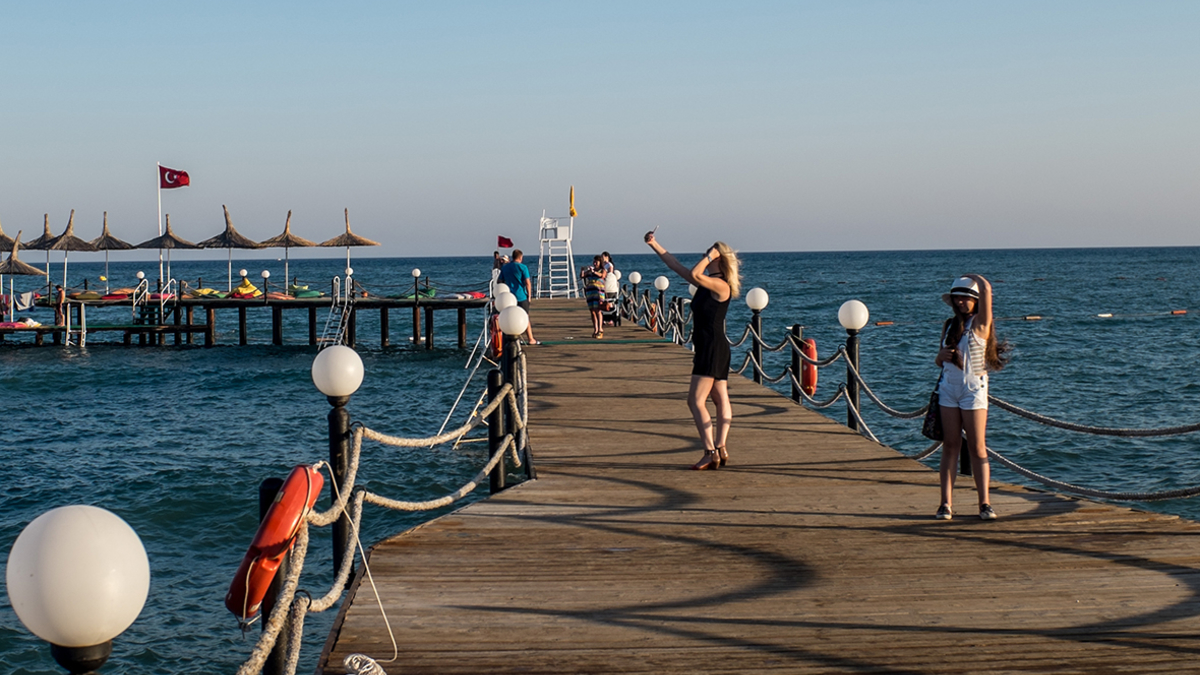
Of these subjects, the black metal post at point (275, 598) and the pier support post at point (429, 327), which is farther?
the pier support post at point (429, 327)

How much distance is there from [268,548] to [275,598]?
0.29m

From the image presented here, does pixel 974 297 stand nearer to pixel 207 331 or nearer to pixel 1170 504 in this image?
pixel 1170 504

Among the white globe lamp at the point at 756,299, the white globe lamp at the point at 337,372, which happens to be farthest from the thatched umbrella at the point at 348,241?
the white globe lamp at the point at 337,372

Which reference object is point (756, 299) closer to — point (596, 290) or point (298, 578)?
point (596, 290)

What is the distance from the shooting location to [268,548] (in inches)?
132

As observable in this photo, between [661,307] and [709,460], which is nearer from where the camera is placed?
[709,460]

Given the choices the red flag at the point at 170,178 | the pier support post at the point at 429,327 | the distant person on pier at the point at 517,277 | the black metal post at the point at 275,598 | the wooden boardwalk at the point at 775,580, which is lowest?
the pier support post at the point at 429,327

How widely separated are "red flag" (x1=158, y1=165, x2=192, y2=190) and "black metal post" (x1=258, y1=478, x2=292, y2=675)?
122 ft

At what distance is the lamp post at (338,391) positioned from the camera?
4832mm

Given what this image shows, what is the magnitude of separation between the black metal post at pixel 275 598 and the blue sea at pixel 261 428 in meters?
4.02

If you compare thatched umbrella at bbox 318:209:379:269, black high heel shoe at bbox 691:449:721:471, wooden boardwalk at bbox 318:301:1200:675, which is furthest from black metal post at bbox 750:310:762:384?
thatched umbrella at bbox 318:209:379:269

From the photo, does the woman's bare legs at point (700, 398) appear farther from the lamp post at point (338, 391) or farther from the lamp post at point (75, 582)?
the lamp post at point (75, 582)

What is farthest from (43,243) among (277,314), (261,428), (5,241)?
(261,428)

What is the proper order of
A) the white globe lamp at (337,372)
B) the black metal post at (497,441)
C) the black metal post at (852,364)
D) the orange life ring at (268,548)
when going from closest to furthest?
the orange life ring at (268,548) → the white globe lamp at (337,372) → the black metal post at (497,441) → the black metal post at (852,364)
